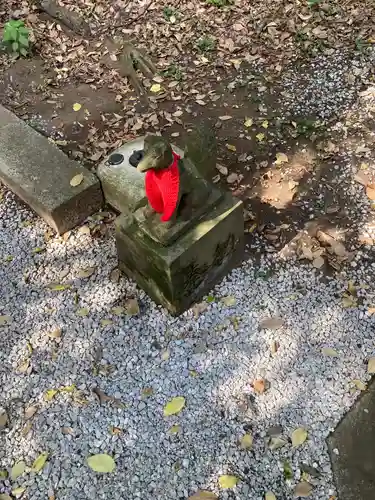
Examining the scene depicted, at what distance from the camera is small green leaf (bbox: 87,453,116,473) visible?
11.0ft

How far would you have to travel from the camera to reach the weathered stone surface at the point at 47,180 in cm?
460

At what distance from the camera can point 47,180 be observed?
4.72 m

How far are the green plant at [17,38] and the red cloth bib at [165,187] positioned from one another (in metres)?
4.00

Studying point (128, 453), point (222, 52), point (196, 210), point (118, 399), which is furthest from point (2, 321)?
point (222, 52)

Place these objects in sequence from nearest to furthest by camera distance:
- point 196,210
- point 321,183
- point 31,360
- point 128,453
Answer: point 128,453
point 196,210
point 31,360
point 321,183

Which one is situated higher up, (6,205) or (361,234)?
(6,205)

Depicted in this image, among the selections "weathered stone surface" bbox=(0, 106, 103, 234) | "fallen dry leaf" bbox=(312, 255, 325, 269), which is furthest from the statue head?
"fallen dry leaf" bbox=(312, 255, 325, 269)

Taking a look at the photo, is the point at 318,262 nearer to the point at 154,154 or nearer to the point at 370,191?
the point at 370,191

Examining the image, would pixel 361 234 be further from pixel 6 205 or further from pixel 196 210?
pixel 6 205

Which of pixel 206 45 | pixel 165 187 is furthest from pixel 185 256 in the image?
pixel 206 45

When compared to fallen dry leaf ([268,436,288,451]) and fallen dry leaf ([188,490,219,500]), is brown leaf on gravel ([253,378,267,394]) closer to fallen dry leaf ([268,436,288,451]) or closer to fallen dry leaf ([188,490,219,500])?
fallen dry leaf ([268,436,288,451])

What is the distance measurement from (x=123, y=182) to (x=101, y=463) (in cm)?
223

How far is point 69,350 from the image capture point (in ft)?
13.0

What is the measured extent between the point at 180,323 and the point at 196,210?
0.90 m
